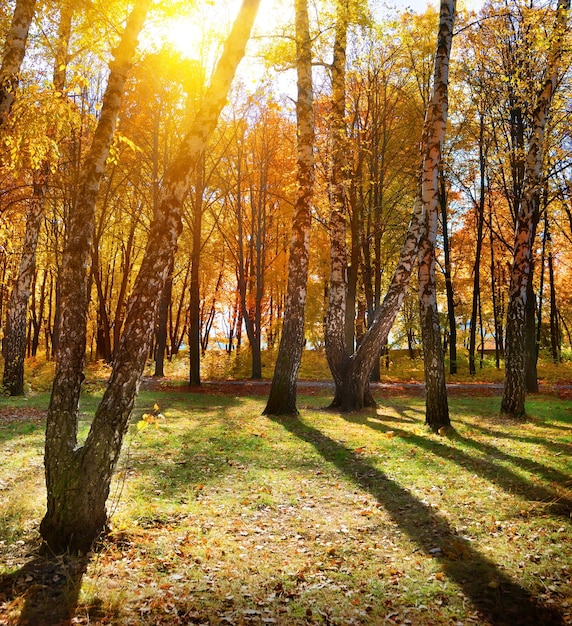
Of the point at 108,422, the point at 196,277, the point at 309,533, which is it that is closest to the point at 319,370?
the point at 196,277

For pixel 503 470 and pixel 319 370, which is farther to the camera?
pixel 319 370

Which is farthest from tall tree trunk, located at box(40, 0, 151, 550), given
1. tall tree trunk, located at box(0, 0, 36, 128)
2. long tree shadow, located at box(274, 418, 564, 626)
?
long tree shadow, located at box(274, 418, 564, 626)

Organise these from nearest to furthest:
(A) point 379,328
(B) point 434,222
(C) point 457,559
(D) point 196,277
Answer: (C) point 457,559 → (B) point 434,222 → (A) point 379,328 → (D) point 196,277

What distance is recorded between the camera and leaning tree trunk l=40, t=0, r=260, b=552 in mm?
4777

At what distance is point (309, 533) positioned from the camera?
18.0 ft

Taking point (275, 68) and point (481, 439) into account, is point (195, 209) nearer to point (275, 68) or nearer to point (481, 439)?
point (275, 68)

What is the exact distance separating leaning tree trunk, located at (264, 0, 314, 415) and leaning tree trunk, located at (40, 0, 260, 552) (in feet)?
22.3

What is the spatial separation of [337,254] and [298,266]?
6.86 ft

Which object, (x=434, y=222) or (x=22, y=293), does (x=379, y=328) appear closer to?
(x=434, y=222)

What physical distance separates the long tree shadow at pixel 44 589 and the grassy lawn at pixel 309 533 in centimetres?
2

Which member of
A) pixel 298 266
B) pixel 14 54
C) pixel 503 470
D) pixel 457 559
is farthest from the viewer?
pixel 298 266

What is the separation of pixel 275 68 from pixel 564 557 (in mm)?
11569

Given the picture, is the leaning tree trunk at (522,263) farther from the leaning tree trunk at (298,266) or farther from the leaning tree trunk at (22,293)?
the leaning tree trunk at (22,293)

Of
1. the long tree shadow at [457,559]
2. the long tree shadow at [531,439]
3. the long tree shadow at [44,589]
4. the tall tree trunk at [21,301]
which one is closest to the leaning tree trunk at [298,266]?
the long tree shadow at [457,559]
